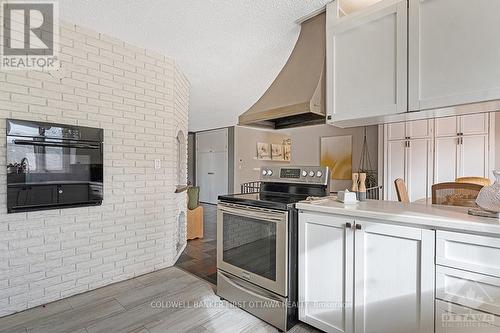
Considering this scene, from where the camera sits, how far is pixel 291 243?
1744mm

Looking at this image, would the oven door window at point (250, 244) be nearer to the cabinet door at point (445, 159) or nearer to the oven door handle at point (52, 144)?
the oven door handle at point (52, 144)

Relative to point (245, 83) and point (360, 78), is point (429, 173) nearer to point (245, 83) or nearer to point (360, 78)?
point (360, 78)

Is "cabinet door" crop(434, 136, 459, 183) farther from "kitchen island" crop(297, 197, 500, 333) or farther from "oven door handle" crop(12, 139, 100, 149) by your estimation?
"oven door handle" crop(12, 139, 100, 149)

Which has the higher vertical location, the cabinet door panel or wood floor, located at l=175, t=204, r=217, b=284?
the cabinet door panel

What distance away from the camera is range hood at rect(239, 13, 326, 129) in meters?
1.93

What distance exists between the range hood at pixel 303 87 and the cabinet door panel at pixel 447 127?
2266 millimetres

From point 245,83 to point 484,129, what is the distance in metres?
3.16

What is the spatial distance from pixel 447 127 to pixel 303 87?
102 inches

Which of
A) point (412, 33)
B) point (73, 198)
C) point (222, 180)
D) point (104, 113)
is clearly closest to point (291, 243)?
point (412, 33)

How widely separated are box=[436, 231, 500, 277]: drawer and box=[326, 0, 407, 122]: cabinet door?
0.81 m

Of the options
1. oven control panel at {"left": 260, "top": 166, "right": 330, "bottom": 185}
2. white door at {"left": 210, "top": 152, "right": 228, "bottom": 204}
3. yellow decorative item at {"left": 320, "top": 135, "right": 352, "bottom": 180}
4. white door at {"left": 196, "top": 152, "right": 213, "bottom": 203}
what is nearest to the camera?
oven control panel at {"left": 260, "top": 166, "right": 330, "bottom": 185}

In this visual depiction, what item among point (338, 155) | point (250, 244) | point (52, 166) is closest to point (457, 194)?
point (250, 244)

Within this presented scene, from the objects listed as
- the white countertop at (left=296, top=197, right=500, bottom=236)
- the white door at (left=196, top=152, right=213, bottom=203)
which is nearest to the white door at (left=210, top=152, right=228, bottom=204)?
the white door at (left=196, top=152, right=213, bottom=203)

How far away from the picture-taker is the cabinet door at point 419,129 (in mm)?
3496
